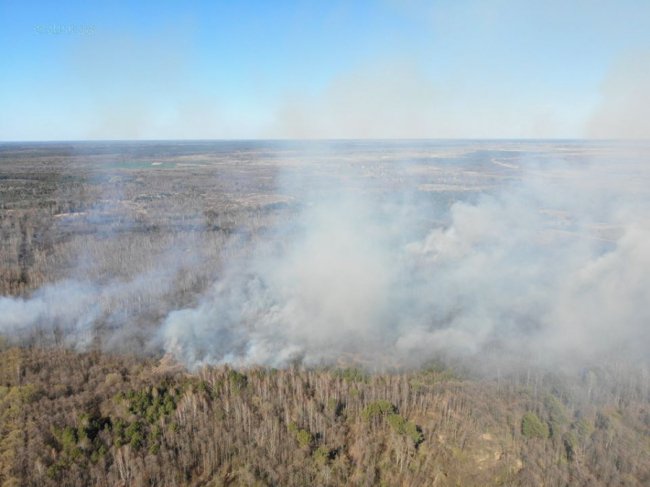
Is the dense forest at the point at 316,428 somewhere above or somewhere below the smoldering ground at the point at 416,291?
below

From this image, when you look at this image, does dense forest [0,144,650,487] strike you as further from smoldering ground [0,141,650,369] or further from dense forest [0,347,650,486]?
smoldering ground [0,141,650,369]

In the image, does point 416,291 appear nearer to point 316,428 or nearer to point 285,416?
point 316,428

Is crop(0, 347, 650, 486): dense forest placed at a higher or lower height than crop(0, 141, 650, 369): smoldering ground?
lower

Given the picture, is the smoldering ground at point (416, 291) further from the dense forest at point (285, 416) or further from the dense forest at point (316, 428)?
the dense forest at point (316, 428)

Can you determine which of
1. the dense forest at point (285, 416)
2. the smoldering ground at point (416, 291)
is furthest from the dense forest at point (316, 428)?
the smoldering ground at point (416, 291)

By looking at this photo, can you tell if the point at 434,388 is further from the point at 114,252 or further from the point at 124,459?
the point at 114,252

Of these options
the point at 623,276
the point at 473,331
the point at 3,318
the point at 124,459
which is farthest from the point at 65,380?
the point at 623,276

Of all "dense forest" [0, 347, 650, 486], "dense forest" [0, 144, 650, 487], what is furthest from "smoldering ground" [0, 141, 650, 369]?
"dense forest" [0, 347, 650, 486]

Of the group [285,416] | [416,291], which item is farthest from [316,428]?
[416,291]
